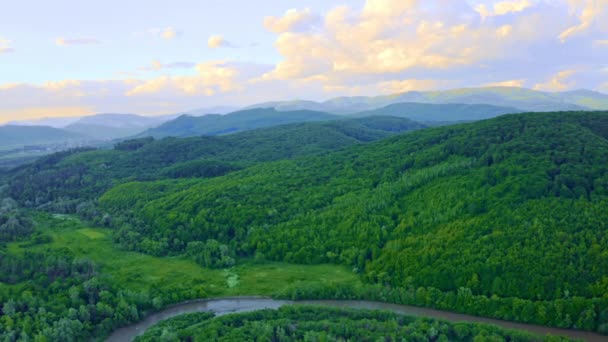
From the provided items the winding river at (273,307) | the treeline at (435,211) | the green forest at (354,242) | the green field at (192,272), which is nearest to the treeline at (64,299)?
the green forest at (354,242)

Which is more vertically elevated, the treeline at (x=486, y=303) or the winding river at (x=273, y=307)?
the treeline at (x=486, y=303)

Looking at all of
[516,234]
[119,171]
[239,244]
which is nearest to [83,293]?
[239,244]

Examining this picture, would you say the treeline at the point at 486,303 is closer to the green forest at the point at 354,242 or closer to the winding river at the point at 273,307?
the green forest at the point at 354,242

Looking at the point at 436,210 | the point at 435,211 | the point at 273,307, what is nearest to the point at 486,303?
the point at 435,211

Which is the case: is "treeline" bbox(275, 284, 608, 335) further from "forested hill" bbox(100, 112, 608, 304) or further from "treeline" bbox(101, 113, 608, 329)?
"forested hill" bbox(100, 112, 608, 304)

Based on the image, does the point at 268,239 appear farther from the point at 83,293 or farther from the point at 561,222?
the point at 561,222

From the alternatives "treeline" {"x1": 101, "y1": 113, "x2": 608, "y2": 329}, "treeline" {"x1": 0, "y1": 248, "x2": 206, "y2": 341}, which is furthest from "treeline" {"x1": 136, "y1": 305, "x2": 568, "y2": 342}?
"treeline" {"x1": 101, "y1": 113, "x2": 608, "y2": 329}
